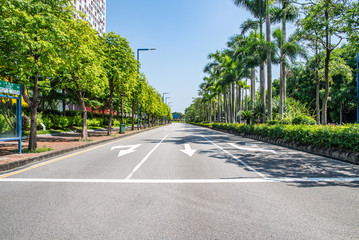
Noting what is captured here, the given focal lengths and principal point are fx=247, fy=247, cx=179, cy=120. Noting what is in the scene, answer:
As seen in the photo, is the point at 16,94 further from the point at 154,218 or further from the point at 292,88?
the point at 292,88

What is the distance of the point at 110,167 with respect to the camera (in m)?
7.97

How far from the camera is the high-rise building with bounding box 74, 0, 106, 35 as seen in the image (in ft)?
205

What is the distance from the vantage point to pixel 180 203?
4453 millimetres

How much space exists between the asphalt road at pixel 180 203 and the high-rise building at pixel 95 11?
62.0 meters

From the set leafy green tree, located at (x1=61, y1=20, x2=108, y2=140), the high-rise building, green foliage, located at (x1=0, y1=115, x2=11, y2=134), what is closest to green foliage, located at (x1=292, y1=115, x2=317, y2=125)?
leafy green tree, located at (x1=61, y1=20, x2=108, y2=140)

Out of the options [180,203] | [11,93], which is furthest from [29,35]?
[180,203]

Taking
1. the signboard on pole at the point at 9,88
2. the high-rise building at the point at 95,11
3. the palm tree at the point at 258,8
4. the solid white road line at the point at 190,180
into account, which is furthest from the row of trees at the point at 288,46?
the high-rise building at the point at 95,11

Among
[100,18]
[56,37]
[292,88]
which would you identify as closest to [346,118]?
[292,88]

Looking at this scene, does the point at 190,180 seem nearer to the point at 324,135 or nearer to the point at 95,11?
the point at 324,135

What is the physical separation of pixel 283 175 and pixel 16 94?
10.0 meters

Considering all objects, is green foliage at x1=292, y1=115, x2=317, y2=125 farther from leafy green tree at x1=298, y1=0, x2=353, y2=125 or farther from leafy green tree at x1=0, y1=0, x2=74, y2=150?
leafy green tree at x1=0, y1=0, x2=74, y2=150

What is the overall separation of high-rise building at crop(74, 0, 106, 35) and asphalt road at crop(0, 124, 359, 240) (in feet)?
203

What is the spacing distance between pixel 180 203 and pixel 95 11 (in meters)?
79.8

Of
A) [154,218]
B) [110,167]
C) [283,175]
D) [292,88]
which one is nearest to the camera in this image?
[154,218]
